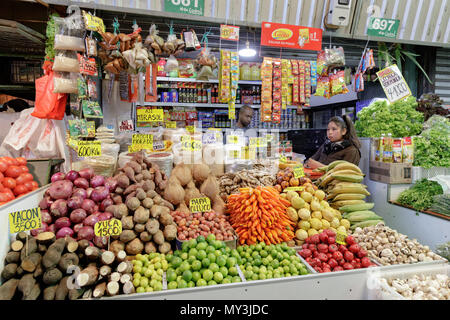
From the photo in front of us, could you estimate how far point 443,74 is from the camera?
5043 mm

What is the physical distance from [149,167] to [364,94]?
576cm

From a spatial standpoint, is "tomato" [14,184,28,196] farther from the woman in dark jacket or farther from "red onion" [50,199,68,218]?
the woman in dark jacket

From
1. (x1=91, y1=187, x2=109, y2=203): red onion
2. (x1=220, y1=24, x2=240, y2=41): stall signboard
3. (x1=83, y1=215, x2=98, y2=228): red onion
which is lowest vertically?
(x1=83, y1=215, x2=98, y2=228): red onion

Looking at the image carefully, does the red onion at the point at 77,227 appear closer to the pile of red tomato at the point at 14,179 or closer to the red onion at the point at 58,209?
the red onion at the point at 58,209

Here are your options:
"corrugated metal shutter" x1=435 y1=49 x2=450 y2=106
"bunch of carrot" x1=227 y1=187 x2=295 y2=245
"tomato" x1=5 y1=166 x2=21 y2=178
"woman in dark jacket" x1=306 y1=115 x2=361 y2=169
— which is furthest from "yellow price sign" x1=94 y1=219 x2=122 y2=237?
"corrugated metal shutter" x1=435 y1=49 x2=450 y2=106

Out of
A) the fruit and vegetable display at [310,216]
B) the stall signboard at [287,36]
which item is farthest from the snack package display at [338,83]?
the fruit and vegetable display at [310,216]

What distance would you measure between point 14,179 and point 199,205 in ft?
4.50

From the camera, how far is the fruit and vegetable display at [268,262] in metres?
1.86

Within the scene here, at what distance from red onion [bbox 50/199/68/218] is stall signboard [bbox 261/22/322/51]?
9.41 ft

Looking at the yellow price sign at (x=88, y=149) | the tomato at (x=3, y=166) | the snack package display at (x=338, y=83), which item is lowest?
the tomato at (x=3, y=166)

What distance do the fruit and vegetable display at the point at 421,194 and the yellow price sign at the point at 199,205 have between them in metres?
2.31

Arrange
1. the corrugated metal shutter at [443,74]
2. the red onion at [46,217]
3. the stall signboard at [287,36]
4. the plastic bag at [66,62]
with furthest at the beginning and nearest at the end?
the corrugated metal shutter at [443,74]
the stall signboard at [287,36]
the plastic bag at [66,62]
the red onion at [46,217]

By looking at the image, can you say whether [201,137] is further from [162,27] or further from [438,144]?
[438,144]

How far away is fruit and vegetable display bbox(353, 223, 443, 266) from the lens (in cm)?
210
